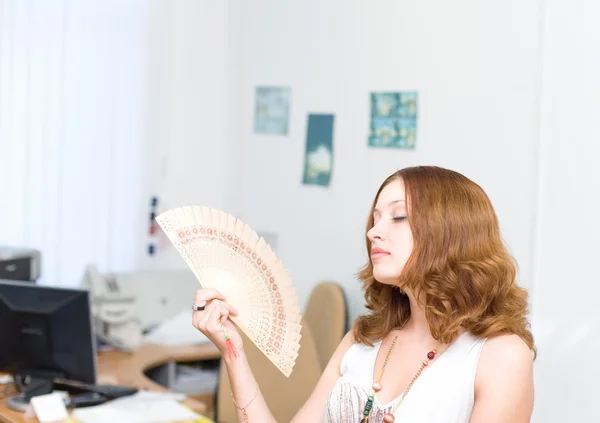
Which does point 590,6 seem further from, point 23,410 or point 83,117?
point 83,117

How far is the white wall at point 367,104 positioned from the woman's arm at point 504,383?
1153mm

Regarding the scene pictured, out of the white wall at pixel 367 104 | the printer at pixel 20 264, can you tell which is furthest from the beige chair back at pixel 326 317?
the printer at pixel 20 264

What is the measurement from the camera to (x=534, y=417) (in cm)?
286

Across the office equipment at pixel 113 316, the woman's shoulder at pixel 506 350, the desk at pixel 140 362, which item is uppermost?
the woman's shoulder at pixel 506 350

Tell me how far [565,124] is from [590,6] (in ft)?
1.25

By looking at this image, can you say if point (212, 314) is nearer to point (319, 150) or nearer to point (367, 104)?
point (367, 104)

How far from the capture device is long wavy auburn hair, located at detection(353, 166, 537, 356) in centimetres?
182

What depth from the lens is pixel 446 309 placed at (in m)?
1.86

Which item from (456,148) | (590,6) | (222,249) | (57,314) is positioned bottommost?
(57,314)

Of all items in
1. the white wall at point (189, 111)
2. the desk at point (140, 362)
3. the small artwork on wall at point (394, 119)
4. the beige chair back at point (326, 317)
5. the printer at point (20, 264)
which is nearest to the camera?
the desk at point (140, 362)

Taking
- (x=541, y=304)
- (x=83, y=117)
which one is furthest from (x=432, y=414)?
(x=83, y=117)

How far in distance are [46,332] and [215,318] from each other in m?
1.31

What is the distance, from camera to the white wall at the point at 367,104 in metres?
2.97

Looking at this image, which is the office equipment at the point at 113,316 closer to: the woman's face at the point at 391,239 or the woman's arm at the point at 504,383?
the woman's face at the point at 391,239
